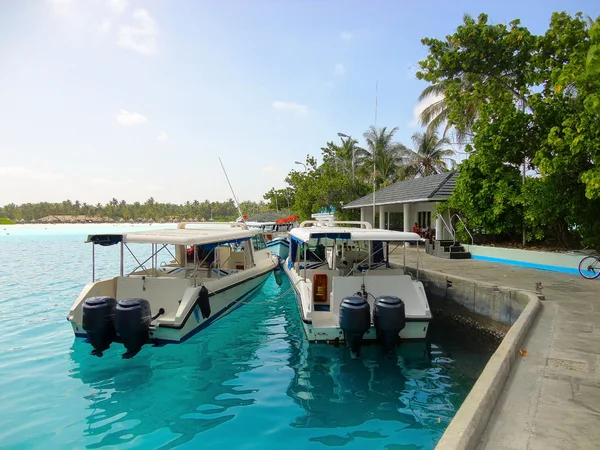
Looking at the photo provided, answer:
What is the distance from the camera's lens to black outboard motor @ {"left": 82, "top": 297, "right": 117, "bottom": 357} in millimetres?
6668

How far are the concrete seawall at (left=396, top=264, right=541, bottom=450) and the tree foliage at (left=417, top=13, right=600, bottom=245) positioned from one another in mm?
4519

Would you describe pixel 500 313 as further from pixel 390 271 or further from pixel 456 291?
pixel 390 271

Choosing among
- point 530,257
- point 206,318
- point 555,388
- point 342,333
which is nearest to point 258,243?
point 206,318

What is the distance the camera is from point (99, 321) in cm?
669

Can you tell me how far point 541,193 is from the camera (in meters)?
13.3

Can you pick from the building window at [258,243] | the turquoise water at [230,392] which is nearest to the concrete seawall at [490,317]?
the turquoise water at [230,392]

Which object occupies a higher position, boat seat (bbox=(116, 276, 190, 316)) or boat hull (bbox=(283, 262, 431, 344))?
boat seat (bbox=(116, 276, 190, 316))

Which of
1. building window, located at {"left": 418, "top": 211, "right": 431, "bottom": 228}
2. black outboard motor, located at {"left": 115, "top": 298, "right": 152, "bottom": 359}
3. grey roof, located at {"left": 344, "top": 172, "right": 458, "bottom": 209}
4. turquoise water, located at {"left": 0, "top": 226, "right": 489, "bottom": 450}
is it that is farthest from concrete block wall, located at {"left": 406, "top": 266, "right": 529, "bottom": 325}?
building window, located at {"left": 418, "top": 211, "right": 431, "bottom": 228}

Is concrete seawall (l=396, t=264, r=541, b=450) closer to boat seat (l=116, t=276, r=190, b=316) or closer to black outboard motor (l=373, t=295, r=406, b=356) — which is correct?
black outboard motor (l=373, t=295, r=406, b=356)

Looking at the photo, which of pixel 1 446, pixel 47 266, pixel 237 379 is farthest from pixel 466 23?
pixel 47 266

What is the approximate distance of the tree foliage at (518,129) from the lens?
Result: 495 inches

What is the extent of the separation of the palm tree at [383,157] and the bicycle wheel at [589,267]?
24584mm

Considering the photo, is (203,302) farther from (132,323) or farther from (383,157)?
(383,157)

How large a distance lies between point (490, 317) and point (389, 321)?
13.1 feet
